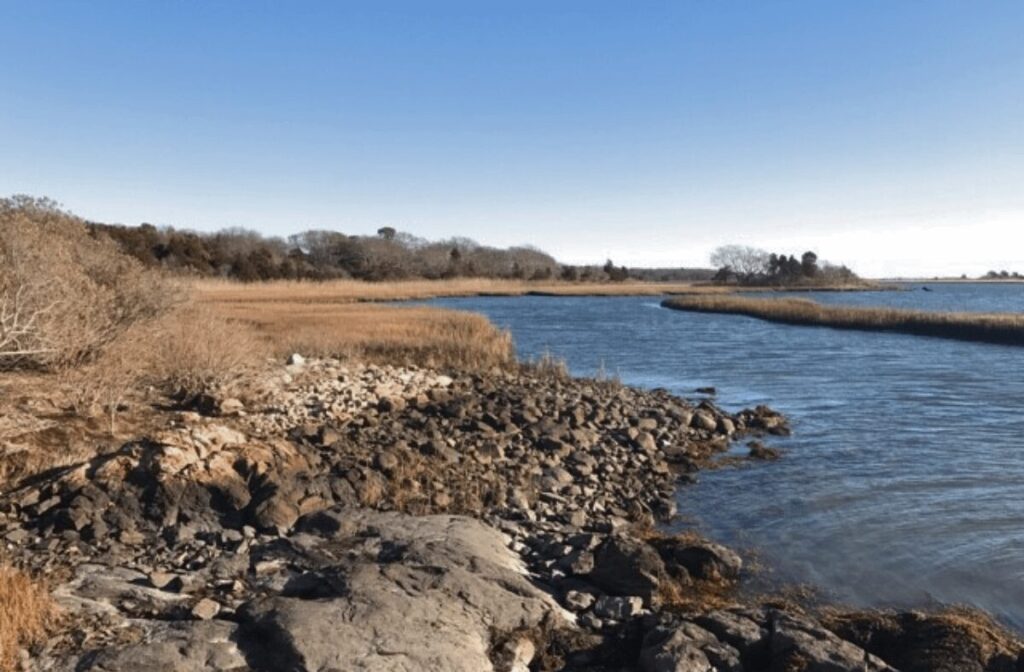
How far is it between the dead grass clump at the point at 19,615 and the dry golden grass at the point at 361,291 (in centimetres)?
2004

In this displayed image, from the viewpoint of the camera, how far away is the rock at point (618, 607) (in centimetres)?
704

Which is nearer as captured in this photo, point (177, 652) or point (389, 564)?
point (177, 652)

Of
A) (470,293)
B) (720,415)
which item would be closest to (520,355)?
(720,415)

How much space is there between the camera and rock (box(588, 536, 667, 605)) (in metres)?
7.53

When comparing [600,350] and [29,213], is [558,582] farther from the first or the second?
[600,350]

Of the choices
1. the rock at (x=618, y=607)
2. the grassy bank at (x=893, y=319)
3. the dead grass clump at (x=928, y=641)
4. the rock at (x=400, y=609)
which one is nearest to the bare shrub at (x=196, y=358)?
the rock at (x=400, y=609)

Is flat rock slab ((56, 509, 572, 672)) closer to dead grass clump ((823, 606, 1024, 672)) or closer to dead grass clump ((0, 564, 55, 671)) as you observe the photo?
dead grass clump ((0, 564, 55, 671))

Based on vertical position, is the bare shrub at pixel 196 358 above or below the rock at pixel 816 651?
above

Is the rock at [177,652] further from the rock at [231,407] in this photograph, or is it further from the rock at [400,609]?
the rock at [231,407]

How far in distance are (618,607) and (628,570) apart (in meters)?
0.62

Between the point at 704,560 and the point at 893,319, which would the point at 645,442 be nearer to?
the point at 704,560

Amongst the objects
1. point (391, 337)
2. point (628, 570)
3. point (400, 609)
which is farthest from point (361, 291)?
point (400, 609)

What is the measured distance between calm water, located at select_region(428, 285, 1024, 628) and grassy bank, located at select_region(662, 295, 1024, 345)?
6.57 m

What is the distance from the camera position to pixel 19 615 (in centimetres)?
558
